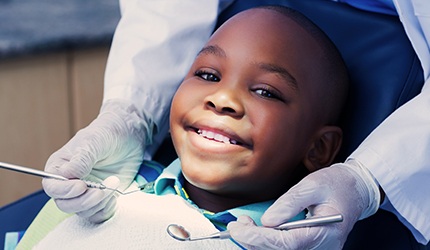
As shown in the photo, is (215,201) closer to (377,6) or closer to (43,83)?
(377,6)

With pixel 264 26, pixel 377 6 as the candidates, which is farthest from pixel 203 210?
pixel 377 6

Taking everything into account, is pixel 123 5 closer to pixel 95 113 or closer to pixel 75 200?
pixel 75 200

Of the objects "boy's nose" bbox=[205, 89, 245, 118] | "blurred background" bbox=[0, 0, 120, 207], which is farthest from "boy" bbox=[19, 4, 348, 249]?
"blurred background" bbox=[0, 0, 120, 207]

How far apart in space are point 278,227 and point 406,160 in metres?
0.23

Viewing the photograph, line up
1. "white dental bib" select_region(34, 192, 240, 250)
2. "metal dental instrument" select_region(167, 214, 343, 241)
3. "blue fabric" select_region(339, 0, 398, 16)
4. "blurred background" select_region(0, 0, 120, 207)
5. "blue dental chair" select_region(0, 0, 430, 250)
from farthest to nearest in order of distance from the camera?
"blurred background" select_region(0, 0, 120, 207)
"blue fabric" select_region(339, 0, 398, 16)
"blue dental chair" select_region(0, 0, 430, 250)
"white dental bib" select_region(34, 192, 240, 250)
"metal dental instrument" select_region(167, 214, 343, 241)

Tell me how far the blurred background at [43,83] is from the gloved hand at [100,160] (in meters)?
0.75

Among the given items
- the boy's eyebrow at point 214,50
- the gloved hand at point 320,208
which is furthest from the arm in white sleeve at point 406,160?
the boy's eyebrow at point 214,50

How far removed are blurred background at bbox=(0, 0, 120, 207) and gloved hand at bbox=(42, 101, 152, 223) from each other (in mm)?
752

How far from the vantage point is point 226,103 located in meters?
1.10

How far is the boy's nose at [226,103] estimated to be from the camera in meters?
1.10

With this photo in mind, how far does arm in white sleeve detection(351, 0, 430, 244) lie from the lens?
1099mm

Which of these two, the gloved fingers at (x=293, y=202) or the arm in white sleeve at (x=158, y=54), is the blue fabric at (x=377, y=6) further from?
the gloved fingers at (x=293, y=202)

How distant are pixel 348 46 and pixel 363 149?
23 centimetres

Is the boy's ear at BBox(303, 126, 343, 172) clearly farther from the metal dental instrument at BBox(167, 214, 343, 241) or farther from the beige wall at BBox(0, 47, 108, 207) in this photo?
the beige wall at BBox(0, 47, 108, 207)
